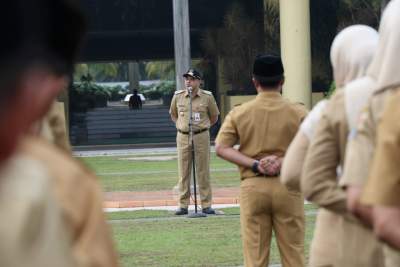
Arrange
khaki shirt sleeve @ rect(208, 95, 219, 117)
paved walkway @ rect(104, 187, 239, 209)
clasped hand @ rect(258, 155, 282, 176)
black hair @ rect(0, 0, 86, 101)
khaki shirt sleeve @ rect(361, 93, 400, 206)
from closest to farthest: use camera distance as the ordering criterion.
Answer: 1. black hair @ rect(0, 0, 86, 101)
2. khaki shirt sleeve @ rect(361, 93, 400, 206)
3. clasped hand @ rect(258, 155, 282, 176)
4. khaki shirt sleeve @ rect(208, 95, 219, 117)
5. paved walkway @ rect(104, 187, 239, 209)

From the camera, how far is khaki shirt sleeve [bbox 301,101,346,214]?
4426mm

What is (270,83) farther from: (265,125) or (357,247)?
(357,247)

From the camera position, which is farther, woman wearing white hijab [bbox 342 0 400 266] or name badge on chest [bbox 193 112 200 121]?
name badge on chest [bbox 193 112 200 121]

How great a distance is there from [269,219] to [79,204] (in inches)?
234

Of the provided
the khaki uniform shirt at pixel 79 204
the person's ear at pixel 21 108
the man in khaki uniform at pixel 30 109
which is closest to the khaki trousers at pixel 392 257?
the khaki uniform shirt at pixel 79 204

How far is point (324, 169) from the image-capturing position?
4.49 metres

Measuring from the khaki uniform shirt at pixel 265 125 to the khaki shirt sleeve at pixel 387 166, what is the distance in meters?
4.72

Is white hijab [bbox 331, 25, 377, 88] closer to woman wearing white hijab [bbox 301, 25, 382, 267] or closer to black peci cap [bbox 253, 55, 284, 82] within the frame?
woman wearing white hijab [bbox 301, 25, 382, 267]

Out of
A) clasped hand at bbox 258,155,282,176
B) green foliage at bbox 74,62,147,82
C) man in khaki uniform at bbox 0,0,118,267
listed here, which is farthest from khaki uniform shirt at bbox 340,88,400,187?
green foliage at bbox 74,62,147,82

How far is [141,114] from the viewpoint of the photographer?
49281 mm

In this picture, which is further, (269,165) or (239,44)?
(239,44)

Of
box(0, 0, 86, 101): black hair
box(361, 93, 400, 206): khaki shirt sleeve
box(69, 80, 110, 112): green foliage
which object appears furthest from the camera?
box(69, 80, 110, 112): green foliage

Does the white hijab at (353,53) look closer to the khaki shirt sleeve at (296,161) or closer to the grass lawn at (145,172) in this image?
the khaki shirt sleeve at (296,161)

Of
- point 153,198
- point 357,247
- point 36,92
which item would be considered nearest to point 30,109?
point 36,92
